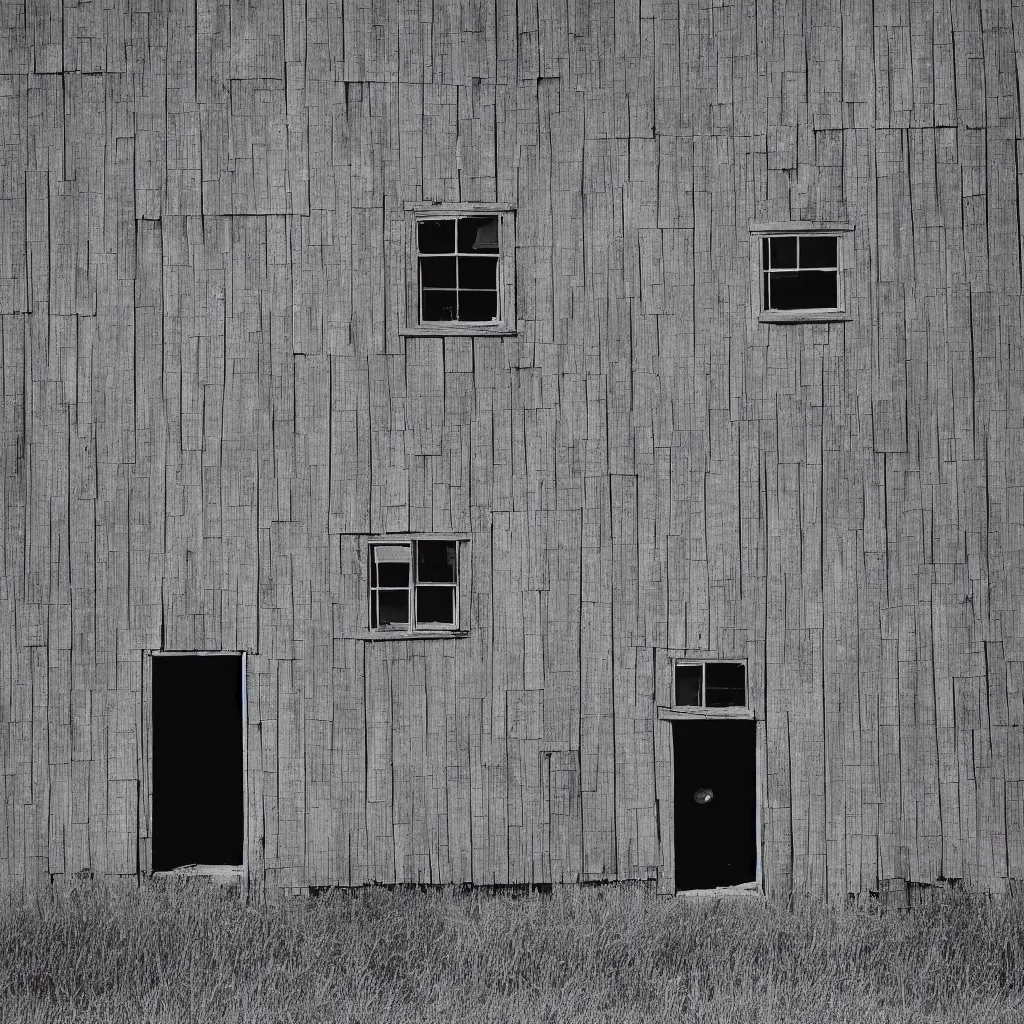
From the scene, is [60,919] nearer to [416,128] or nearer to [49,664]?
[49,664]

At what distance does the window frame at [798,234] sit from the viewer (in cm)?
1097

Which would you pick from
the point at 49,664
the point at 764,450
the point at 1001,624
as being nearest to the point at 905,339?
the point at 764,450

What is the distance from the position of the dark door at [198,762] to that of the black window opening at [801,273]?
6.86 metres

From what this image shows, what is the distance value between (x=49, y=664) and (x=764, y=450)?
20.5 ft

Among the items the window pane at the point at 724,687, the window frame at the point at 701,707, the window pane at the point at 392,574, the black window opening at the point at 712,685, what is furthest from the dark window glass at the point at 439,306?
the window pane at the point at 724,687

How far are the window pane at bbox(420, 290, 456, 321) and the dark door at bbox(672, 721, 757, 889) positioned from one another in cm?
462

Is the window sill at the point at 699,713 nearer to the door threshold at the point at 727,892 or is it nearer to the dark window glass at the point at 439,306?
the door threshold at the point at 727,892

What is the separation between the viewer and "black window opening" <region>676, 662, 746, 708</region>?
11.0 metres

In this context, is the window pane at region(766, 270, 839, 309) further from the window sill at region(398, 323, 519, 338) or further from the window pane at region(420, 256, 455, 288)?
the window pane at region(420, 256, 455, 288)

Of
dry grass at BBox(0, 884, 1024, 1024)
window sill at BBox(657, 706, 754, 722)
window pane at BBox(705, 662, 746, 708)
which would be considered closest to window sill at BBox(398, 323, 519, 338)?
window pane at BBox(705, 662, 746, 708)

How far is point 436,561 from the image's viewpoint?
36.3ft

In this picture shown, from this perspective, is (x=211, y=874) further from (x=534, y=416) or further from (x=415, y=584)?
(x=534, y=416)

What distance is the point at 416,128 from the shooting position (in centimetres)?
1101

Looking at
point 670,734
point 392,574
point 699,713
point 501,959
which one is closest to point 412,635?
point 392,574
